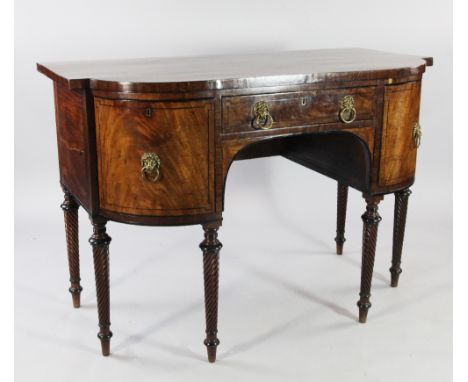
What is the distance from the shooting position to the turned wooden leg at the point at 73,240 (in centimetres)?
322

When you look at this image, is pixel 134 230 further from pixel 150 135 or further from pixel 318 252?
pixel 150 135

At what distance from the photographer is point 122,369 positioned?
2.88 metres

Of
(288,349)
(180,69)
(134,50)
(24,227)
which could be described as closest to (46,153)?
(24,227)

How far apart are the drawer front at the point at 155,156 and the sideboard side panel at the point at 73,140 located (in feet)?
0.23

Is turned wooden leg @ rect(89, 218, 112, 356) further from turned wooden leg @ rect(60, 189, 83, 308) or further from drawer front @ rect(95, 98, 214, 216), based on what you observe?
turned wooden leg @ rect(60, 189, 83, 308)

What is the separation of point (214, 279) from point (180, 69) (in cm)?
82

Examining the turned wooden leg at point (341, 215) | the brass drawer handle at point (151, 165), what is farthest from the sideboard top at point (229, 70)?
the turned wooden leg at point (341, 215)

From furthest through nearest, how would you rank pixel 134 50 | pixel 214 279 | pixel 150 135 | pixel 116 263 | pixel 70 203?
pixel 134 50 < pixel 116 263 < pixel 70 203 < pixel 214 279 < pixel 150 135

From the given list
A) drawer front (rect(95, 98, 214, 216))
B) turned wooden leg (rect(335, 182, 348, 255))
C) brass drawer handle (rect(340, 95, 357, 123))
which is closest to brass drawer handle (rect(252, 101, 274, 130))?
drawer front (rect(95, 98, 214, 216))

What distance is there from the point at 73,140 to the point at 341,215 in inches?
63.4

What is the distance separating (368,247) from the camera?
3176 mm

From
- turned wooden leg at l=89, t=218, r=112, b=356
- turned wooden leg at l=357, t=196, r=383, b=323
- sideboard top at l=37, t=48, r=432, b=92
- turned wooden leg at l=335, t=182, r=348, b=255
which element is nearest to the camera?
sideboard top at l=37, t=48, r=432, b=92

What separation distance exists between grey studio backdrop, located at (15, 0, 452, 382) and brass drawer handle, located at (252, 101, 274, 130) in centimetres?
92

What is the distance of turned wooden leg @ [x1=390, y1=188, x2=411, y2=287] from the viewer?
11.0 feet
